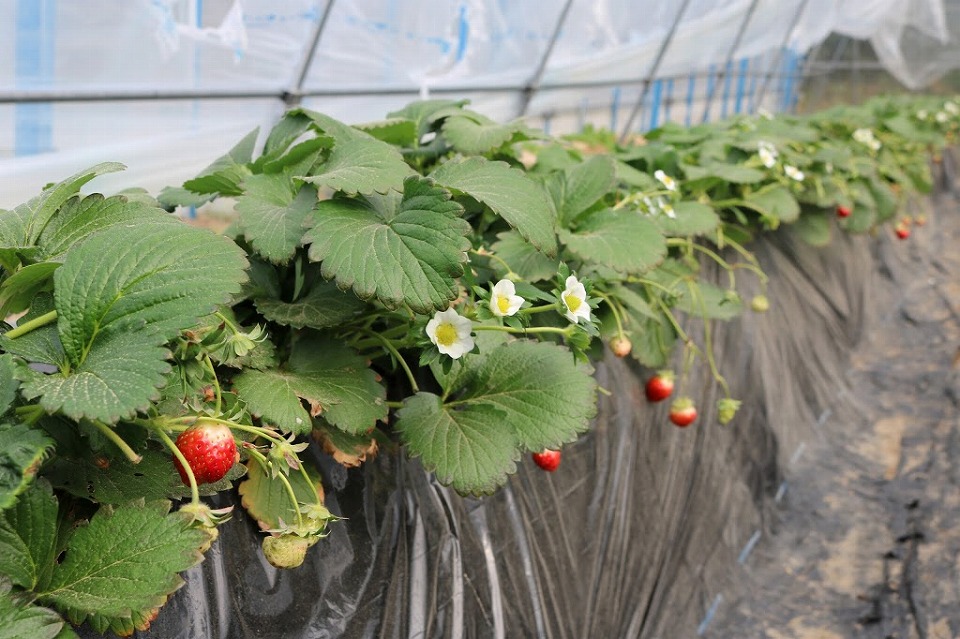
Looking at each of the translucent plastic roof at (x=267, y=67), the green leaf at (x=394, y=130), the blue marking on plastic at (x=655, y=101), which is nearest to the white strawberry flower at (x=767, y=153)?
the green leaf at (x=394, y=130)

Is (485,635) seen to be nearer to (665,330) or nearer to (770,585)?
(665,330)

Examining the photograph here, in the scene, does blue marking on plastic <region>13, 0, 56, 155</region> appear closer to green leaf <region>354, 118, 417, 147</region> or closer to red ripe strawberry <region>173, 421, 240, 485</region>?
green leaf <region>354, 118, 417, 147</region>

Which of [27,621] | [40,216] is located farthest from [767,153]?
[27,621]

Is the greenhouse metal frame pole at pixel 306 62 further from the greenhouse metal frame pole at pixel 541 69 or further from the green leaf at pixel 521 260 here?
the green leaf at pixel 521 260

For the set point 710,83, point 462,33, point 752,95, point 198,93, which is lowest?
point 752,95

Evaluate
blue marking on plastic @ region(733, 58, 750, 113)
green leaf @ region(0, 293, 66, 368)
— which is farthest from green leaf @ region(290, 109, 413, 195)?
blue marking on plastic @ region(733, 58, 750, 113)

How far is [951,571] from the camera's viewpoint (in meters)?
2.20

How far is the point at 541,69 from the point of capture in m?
5.18

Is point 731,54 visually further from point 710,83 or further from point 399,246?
point 399,246

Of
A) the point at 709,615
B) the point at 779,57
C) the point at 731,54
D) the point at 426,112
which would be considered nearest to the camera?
the point at 426,112

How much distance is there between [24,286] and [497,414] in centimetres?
50

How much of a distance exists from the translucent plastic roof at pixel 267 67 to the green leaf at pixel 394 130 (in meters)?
1.63

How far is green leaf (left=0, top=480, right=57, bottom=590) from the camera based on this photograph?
73 centimetres

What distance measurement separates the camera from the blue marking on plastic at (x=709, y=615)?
6.73ft
